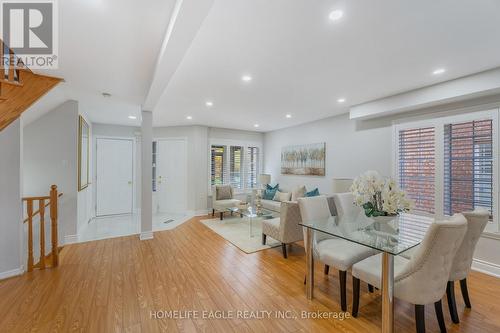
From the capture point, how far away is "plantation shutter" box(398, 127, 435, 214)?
3.25 m

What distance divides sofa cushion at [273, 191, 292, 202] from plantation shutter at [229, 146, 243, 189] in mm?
1380

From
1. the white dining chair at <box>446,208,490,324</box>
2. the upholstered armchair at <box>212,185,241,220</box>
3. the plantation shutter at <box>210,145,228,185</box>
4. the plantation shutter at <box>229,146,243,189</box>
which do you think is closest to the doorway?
the plantation shutter at <box>210,145,228,185</box>

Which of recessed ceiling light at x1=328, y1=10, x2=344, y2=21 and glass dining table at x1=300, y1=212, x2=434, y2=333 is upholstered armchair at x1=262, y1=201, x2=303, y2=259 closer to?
glass dining table at x1=300, y1=212, x2=434, y2=333

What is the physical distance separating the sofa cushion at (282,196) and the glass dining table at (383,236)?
9.26 ft

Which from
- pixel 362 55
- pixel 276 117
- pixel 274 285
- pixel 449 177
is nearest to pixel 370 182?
pixel 362 55

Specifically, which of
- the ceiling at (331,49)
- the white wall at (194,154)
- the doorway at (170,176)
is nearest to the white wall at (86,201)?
the white wall at (194,154)

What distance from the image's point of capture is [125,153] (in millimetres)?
5863

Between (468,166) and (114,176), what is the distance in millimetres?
7262

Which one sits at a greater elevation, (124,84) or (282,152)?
(124,84)

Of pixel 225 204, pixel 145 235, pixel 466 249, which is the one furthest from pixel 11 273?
pixel 466 249

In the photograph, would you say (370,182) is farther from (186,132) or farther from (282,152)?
(186,132)

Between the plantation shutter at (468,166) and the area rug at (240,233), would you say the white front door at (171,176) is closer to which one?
the area rug at (240,233)

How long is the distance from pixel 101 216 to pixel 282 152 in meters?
5.24

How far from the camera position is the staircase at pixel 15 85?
6.93ft
